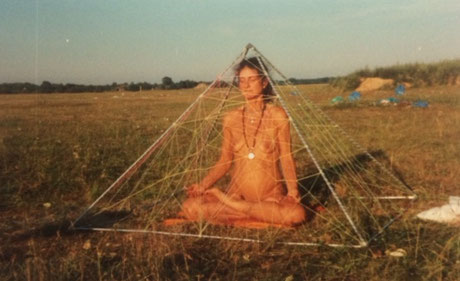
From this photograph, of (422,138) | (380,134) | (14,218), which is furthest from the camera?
(380,134)

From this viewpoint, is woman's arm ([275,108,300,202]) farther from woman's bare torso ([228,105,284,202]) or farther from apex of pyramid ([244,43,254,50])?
apex of pyramid ([244,43,254,50])

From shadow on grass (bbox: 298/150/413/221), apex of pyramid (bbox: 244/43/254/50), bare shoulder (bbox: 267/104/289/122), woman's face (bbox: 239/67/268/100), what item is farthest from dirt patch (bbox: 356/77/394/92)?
apex of pyramid (bbox: 244/43/254/50)

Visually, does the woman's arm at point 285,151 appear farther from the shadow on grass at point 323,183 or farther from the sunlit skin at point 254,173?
the shadow on grass at point 323,183

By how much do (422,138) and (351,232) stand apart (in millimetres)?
4928

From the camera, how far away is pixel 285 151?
4035mm

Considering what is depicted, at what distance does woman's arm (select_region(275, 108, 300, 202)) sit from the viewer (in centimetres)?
394

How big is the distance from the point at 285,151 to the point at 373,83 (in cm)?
2036

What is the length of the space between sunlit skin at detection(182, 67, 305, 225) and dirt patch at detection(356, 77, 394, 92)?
19.5 m

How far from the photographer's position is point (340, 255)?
10.3 feet

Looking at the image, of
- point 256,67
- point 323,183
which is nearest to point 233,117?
point 256,67

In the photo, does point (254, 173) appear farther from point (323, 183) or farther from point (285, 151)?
point (323, 183)

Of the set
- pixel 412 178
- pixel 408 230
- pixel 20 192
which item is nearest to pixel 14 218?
pixel 20 192

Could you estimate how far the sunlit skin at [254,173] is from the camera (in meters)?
3.81

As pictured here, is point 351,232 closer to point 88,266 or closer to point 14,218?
point 88,266
